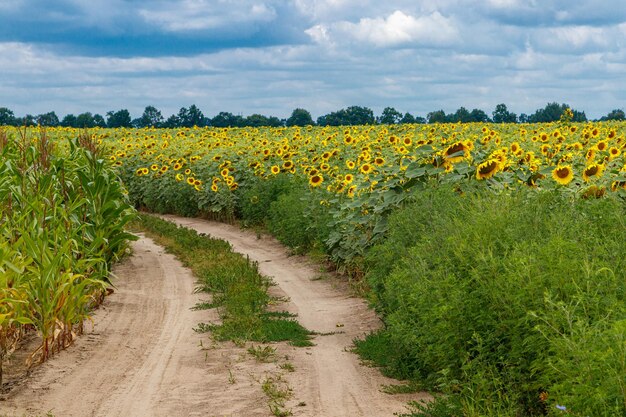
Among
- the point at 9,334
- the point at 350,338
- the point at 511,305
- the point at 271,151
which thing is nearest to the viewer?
the point at 511,305

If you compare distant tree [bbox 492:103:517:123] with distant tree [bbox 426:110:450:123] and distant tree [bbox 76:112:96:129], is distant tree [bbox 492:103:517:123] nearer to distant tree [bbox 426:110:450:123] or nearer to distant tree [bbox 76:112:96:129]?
distant tree [bbox 426:110:450:123]

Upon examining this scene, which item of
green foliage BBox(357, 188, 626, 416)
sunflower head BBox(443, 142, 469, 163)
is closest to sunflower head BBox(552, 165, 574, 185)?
green foliage BBox(357, 188, 626, 416)

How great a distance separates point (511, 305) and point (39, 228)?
530 cm

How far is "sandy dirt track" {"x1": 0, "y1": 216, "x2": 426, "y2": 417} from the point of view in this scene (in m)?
7.60

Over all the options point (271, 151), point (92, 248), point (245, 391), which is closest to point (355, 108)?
point (271, 151)

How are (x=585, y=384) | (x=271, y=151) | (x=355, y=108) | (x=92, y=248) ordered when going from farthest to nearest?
(x=355, y=108) < (x=271, y=151) < (x=92, y=248) < (x=585, y=384)

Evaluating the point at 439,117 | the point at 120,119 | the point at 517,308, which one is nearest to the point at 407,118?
the point at 439,117

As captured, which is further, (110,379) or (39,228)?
(39,228)

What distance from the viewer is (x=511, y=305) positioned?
6.36 metres

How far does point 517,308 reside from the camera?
20.4ft

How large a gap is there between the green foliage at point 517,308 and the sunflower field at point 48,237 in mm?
3291

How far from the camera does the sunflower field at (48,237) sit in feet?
29.6

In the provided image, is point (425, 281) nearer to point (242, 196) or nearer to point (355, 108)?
point (242, 196)

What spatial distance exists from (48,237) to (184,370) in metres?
2.48
